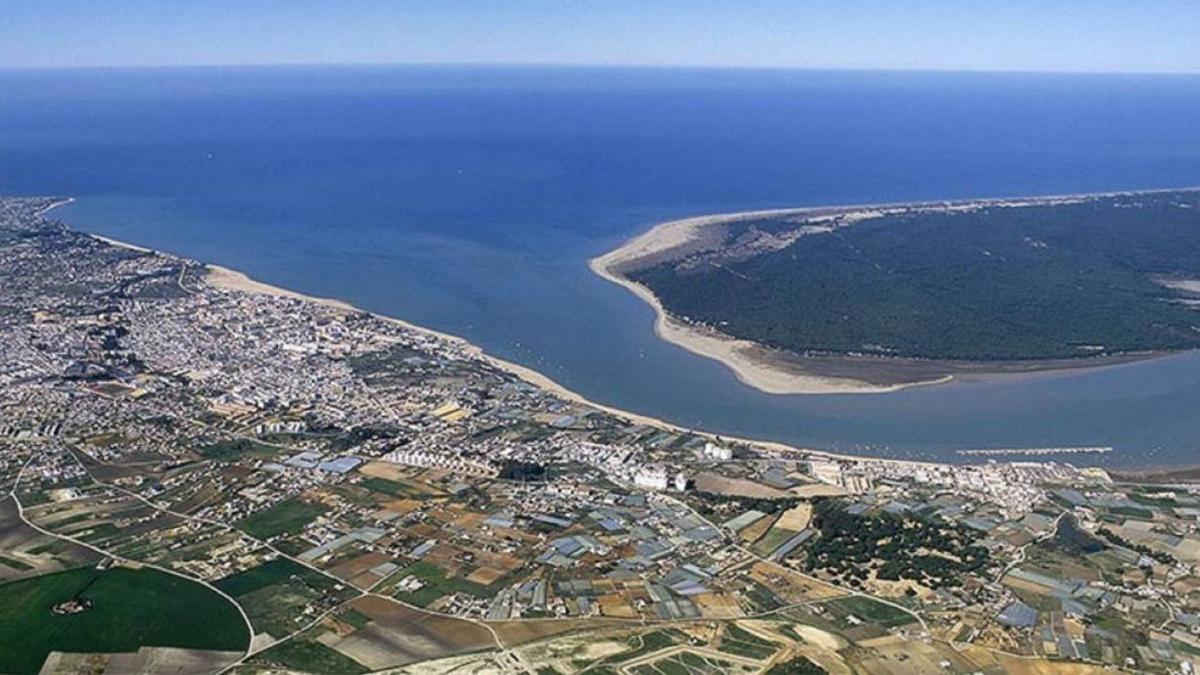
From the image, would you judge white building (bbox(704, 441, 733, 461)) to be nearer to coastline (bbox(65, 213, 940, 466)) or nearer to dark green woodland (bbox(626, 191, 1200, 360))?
coastline (bbox(65, 213, 940, 466))

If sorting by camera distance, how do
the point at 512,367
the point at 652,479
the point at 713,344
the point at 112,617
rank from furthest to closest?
the point at 713,344 → the point at 512,367 → the point at 652,479 → the point at 112,617

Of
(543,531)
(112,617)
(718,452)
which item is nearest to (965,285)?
→ (718,452)

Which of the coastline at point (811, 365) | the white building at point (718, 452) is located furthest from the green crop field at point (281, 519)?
the coastline at point (811, 365)

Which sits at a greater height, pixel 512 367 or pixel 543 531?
pixel 512 367

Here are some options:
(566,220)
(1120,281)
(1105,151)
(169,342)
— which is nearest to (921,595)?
(169,342)

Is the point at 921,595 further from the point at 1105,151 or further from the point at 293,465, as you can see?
the point at 1105,151

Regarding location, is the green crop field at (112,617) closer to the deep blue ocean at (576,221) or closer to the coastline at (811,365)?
the deep blue ocean at (576,221)

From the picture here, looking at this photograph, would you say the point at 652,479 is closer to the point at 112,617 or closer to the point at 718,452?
the point at 718,452
